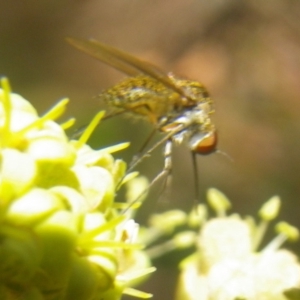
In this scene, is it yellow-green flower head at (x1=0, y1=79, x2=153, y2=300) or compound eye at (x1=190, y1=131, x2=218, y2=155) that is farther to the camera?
compound eye at (x1=190, y1=131, x2=218, y2=155)

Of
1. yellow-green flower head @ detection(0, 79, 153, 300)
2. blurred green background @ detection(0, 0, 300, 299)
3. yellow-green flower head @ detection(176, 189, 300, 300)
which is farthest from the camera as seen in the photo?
blurred green background @ detection(0, 0, 300, 299)

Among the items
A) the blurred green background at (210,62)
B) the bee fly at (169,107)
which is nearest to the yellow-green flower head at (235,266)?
the bee fly at (169,107)

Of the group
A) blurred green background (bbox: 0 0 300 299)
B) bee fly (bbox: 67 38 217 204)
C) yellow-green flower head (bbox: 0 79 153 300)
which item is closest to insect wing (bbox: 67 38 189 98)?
bee fly (bbox: 67 38 217 204)

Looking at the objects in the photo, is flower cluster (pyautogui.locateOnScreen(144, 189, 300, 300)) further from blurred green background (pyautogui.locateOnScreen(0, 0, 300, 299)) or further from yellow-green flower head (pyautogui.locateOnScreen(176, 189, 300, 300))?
blurred green background (pyautogui.locateOnScreen(0, 0, 300, 299))

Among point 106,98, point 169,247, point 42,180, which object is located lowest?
point 42,180

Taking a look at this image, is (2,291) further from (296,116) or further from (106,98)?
(296,116)

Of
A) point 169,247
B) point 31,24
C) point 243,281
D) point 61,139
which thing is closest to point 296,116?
point 31,24

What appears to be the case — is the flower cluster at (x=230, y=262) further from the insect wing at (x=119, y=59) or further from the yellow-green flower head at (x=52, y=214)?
the yellow-green flower head at (x=52, y=214)
